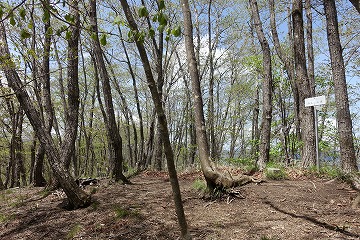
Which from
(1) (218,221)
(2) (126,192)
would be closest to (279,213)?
(1) (218,221)

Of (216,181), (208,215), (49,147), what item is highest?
(49,147)

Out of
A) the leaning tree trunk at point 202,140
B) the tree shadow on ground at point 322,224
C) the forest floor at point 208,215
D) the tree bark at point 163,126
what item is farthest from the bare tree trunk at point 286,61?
the tree bark at point 163,126

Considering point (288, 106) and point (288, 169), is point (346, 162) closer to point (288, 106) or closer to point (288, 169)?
point (288, 169)

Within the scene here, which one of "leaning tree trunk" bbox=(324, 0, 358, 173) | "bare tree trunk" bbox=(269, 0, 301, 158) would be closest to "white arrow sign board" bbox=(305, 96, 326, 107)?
"leaning tree trunk" bbox=(324, 0, 358, 173)

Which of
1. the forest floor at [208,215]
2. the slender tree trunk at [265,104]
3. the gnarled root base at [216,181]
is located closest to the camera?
the forest floor at [208,215]

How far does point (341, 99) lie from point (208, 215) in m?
3.98

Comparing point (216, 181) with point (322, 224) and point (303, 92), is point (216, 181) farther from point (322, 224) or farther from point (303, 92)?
point (303, 92)

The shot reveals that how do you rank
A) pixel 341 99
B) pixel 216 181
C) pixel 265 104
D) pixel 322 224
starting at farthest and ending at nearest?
pixel 265 104
pixel 341 99
pixel 216 181
pixel 322 224

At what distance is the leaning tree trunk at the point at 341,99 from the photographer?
228 inches

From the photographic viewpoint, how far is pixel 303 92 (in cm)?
751

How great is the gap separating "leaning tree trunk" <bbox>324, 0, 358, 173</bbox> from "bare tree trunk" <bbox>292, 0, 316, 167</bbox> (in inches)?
45.2

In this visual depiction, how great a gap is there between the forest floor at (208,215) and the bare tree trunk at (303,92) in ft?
3.91

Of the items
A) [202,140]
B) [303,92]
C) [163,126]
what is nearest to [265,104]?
[303,92]

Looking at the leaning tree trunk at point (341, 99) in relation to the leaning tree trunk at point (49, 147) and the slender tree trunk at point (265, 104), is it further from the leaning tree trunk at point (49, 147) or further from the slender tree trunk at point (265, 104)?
the leaning tree trunk at point (49, 147)
